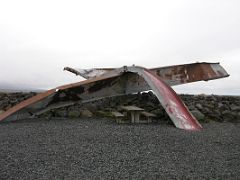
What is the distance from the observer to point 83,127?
7.96 m

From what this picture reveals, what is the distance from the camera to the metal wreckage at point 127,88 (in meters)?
8.76

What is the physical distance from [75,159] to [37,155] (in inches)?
25.9

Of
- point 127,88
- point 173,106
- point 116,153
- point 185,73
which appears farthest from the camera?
point 185,73

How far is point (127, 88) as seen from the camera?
11.4 m

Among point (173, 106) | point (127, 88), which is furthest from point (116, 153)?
point (127, 88)

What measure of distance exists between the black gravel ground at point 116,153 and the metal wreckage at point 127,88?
1034 millimetres

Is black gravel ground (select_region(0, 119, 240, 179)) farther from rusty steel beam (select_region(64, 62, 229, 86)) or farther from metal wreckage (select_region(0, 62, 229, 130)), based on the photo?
rusty steel beam (select_region(64, 62, 229, 86))

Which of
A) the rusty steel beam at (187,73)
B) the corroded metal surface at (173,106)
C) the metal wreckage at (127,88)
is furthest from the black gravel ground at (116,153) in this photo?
the rusty steel beam at (187,73)

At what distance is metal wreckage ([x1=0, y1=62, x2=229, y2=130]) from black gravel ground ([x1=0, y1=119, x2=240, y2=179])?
3.39 feet

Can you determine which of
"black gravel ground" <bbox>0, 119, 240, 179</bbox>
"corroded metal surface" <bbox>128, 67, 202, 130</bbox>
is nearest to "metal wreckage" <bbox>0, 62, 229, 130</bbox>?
"corroded metal surface" <bbox>128, 67, 202, 130</bbox>

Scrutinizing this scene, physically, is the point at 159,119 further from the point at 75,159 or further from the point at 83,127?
the point at 75,159

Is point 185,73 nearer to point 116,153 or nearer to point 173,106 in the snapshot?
point 173,106

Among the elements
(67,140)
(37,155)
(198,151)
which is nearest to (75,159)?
(37,155)

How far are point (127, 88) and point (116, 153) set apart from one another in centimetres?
627
